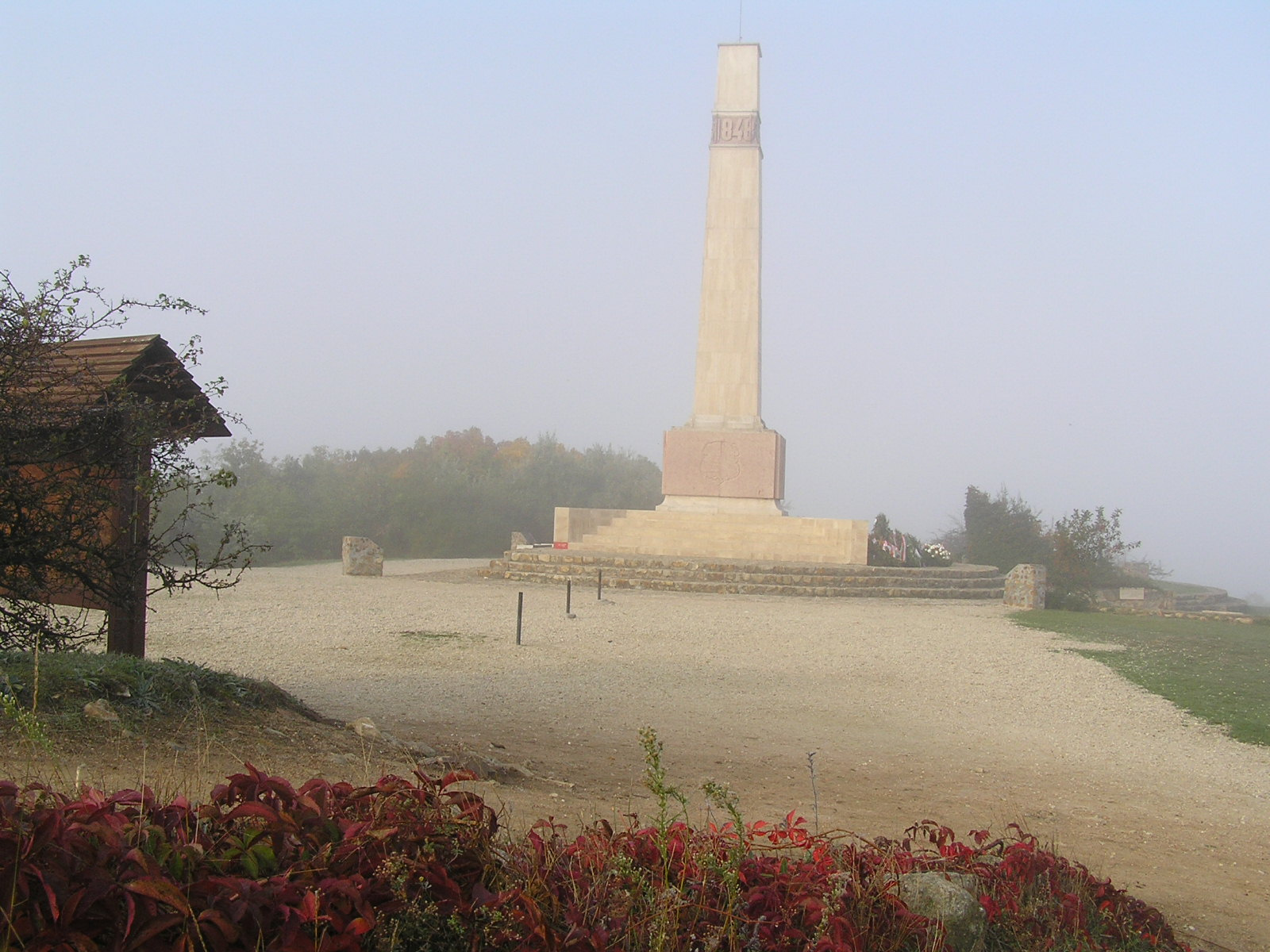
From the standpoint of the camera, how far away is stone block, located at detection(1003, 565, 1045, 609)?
19781 millimetres

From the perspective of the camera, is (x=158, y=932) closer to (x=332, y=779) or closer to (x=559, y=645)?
(x=332, y=779)

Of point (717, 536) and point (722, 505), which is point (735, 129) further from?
point (717, 536)

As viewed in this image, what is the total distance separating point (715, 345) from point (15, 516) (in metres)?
20.1

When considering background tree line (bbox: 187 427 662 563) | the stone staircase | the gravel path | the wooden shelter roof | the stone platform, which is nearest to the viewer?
the gravel path

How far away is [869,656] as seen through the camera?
12352 millimetres

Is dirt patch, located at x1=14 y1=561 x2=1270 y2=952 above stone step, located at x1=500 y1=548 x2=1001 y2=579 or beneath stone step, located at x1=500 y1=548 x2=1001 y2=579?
beneath

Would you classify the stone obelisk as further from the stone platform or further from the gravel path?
the gravel path

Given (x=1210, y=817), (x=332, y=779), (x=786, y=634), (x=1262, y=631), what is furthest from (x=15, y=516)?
(x=1262, y=631)

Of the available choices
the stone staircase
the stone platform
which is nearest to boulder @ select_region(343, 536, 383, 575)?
the stone staircase

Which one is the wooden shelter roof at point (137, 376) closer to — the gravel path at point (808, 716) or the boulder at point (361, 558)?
the gravel path at point (808, 716)

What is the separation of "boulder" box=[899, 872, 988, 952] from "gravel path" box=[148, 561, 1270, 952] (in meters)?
1.44

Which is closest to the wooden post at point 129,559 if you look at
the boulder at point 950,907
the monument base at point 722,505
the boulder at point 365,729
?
the boulder at point 365,729

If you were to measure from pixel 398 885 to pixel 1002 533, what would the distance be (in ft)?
93.6

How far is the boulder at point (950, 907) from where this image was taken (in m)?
3.02
